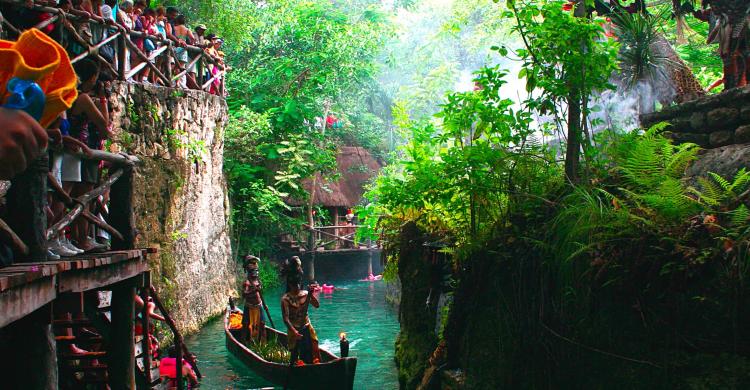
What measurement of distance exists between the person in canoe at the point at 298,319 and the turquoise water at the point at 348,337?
5.57 feet

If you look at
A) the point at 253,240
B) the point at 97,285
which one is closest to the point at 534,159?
the point at 97,285

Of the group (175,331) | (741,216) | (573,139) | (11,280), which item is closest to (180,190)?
(175,331)

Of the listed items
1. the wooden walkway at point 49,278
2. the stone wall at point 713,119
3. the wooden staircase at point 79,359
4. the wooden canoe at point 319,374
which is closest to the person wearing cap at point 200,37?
the wooden canoe at point 319,374

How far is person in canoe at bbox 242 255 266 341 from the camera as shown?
553 inches

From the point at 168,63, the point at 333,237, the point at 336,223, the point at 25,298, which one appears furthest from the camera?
the point at 336,223

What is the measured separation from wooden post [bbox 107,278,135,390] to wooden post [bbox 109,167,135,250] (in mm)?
428

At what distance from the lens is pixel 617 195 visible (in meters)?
6.73

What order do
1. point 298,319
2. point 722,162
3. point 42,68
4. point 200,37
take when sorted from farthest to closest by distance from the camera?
point 200,37 → point 298,319 → point 722,162 → point 42,68

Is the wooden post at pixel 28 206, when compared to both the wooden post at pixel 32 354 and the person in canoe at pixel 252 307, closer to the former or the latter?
the wooden post at pixel 32 354

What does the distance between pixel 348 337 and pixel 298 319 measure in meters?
7.66

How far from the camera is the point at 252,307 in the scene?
14180 mm

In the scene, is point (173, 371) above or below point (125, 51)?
below

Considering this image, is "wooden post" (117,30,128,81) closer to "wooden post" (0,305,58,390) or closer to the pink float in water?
"wooden post" (0,305,58,390)

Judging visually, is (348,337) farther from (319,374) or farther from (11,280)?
(11,280)
